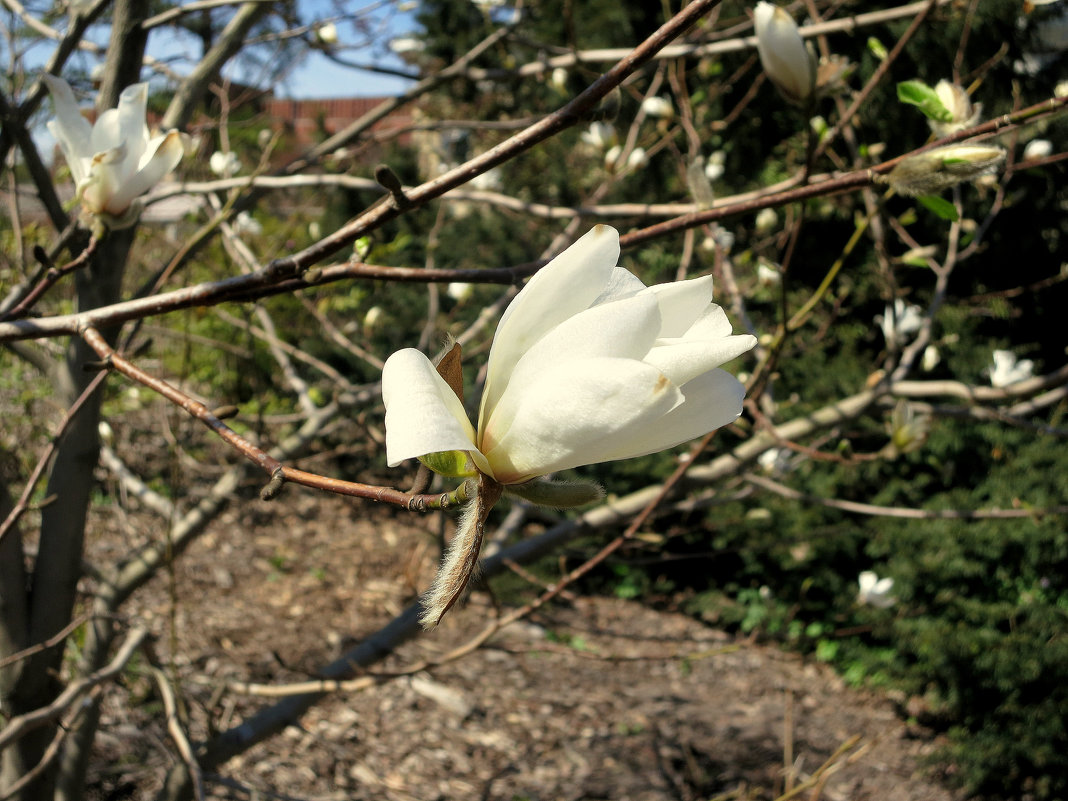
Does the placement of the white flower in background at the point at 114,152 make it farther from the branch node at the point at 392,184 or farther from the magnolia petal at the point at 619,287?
the magnolia petal at the point at 619,287

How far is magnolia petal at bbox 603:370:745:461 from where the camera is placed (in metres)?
0.45

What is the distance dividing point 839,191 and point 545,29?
553 cm

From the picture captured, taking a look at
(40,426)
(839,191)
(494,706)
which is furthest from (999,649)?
(40,426)

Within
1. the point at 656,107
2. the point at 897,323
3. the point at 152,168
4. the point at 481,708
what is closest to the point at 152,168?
the point at 152,168

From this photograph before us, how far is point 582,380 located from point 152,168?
625mm

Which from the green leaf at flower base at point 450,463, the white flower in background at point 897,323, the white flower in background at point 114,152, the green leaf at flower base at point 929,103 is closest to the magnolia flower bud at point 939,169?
the green leaf at flower base at point 929,103

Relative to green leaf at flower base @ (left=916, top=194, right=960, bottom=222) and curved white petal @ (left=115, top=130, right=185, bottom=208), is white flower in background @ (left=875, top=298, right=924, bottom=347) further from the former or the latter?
curved white petal @ (left=115, top=130, right=185, bottom=208)

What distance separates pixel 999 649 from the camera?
3.03m

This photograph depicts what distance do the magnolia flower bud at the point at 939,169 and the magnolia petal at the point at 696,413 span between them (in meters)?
0.35

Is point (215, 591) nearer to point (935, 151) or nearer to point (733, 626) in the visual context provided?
point (733, 626)

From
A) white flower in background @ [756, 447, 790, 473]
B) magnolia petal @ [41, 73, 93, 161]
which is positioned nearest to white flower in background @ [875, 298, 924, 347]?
white flower in background @ [756, 447, 790, 473]

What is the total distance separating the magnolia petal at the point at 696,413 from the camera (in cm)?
45

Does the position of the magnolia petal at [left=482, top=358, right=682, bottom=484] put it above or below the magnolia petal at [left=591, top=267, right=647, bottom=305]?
below

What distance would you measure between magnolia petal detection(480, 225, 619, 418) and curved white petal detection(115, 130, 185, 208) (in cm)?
52
